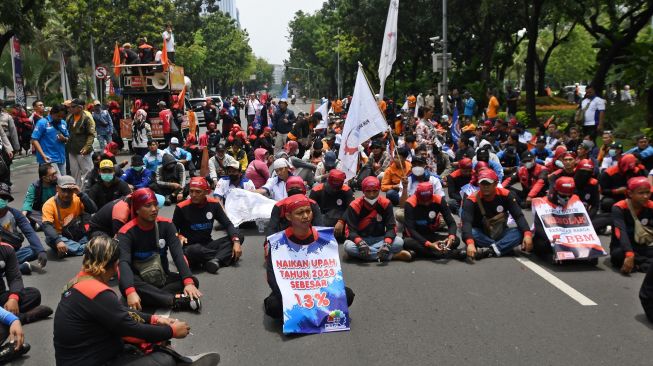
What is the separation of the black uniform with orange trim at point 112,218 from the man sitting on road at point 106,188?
1.64 meters

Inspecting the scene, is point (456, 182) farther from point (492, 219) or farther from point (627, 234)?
point (627, 234)

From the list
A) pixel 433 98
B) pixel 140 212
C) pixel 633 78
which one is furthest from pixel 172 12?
pixel 140 212

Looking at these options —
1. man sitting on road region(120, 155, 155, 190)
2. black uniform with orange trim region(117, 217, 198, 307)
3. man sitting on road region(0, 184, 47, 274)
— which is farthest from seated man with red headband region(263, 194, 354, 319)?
man sitting on road region(120, 155, 155, 190)

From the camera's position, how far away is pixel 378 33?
45.7m

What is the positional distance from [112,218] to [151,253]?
3.97ft

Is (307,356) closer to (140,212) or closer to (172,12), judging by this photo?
(140,212)

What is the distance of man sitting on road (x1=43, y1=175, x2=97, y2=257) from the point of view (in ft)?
30.3

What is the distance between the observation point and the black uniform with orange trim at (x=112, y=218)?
7750mm

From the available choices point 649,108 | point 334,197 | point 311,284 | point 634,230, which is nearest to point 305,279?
point 311,284

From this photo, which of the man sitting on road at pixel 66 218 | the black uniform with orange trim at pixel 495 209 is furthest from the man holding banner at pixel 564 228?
the man sitting on road at pixel 66 218

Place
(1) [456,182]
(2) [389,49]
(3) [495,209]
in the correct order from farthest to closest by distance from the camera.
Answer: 1. (2) [389,49]
2. (1) [456,182]
3. (3) [495,209]

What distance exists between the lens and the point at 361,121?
10.7 meters

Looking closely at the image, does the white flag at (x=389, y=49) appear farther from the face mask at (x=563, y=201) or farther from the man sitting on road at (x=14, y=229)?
the man sitting on road at (x=14, y=229)

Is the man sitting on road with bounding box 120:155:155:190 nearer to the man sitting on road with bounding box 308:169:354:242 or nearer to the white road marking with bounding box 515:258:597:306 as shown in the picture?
the man sitting on road with bounding box 308:169:354:242
